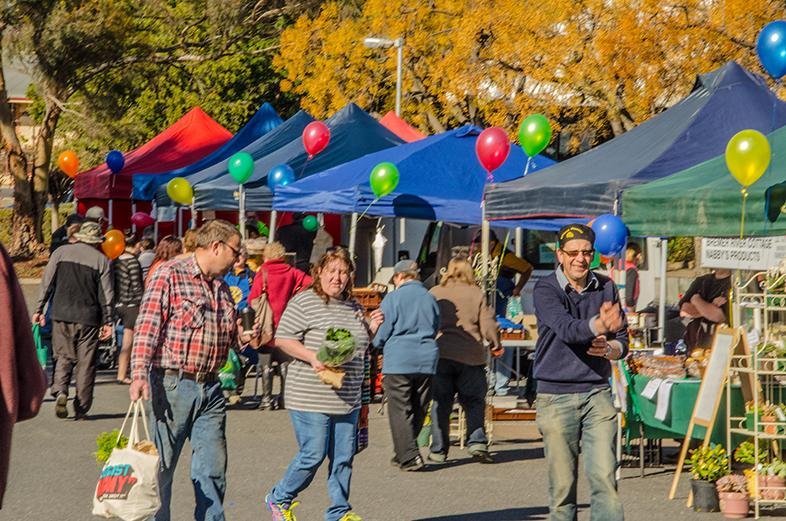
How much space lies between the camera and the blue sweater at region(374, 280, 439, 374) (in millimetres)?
11875

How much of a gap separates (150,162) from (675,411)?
20.0 metres

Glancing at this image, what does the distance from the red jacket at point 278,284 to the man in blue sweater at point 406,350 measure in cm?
317

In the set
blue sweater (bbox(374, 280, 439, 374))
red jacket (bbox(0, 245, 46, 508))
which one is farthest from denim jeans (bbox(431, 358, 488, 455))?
red jacket (bbox(0, 245, 46, 508))

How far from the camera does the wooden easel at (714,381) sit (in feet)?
34.3

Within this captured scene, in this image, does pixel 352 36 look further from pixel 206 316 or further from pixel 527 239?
pixel 206 316

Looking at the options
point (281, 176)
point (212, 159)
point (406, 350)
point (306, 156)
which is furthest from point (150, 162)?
point (406, 350)

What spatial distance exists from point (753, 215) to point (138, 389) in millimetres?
5088

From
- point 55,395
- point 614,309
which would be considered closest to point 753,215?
point 614,309

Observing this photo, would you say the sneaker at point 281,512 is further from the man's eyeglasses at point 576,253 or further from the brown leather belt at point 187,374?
the man's eyeglasses at point 576,253

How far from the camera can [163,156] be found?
30.2m

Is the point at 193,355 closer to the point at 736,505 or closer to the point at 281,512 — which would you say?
the point at 281,512

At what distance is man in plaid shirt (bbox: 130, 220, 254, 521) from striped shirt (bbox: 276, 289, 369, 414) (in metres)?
0.72

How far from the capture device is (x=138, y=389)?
738cm

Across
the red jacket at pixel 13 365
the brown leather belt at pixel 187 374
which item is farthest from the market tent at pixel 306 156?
the red jacket at pixel 13 365
